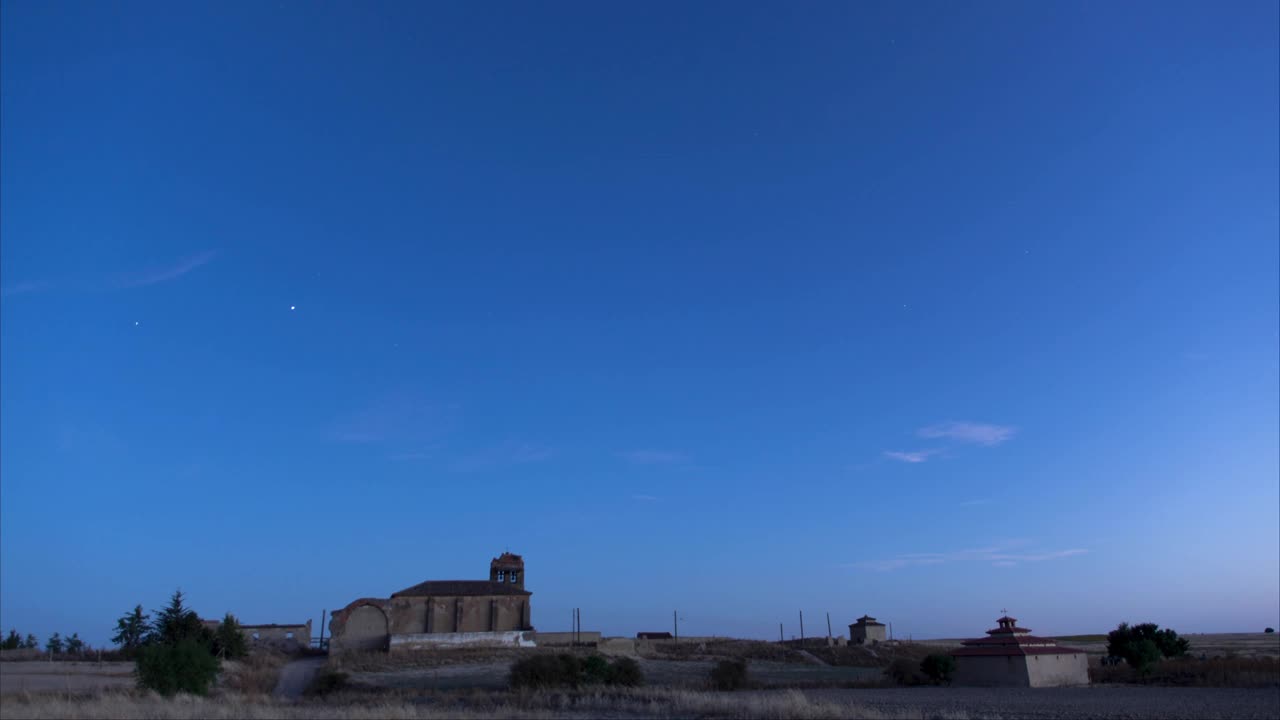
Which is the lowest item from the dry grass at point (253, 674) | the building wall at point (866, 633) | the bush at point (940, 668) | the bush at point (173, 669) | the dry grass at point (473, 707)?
the building wall at point (866, 633)

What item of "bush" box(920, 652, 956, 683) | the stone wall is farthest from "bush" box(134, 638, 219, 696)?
"bush" box(920, 652, 956, 683)

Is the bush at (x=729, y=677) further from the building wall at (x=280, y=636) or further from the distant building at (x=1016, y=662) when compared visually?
the building wall at (x=280, y=636)

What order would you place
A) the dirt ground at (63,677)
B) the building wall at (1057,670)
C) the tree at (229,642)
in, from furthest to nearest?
1. the tree at (229,642)
2. the dirt ground at (63,677)
3. the building wall at (1057,670)

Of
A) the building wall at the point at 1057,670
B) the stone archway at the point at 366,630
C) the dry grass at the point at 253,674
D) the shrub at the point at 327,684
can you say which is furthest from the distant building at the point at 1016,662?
the stone archway at the point at 366,630

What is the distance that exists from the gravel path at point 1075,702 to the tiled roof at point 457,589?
1327 inches

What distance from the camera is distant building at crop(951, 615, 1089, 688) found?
30188 mm

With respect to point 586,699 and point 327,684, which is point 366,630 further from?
point 586,699

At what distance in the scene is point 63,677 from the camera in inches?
1404

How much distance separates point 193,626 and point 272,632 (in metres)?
13.1

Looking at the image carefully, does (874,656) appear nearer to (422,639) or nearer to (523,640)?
(523,640)

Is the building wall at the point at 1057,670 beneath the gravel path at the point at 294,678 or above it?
above

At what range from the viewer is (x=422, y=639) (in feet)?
171

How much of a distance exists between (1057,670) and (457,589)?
129ft

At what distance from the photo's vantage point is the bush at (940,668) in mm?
32688
